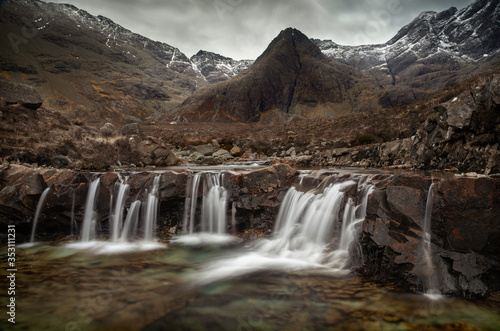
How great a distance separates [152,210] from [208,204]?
79.5 inches

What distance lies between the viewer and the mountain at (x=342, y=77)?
250 ft

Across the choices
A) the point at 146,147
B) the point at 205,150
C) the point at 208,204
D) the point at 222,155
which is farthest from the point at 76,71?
the point at 208,204

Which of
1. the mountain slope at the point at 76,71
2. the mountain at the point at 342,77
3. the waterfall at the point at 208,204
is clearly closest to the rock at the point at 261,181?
the waterfall at the point at 208,204

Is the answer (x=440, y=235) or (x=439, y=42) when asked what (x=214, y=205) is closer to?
(x=440, y=235)

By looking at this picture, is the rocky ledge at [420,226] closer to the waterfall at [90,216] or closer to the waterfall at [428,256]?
the waterfall at [428,256]

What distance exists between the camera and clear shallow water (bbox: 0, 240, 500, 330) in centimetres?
369

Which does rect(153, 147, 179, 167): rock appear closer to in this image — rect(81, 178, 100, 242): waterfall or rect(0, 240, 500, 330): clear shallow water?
rect(81, 178, 100, 242): waterfall

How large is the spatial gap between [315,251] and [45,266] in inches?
274

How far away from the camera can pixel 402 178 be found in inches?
200

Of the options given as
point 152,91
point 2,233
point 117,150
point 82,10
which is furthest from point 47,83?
point 82,10

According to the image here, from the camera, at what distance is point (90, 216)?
8.20 meters

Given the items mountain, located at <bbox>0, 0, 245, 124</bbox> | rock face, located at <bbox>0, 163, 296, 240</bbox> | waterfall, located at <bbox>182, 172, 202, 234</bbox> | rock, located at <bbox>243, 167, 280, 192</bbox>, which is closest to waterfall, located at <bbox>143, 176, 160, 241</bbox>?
rock face, located at <bbox>0, 163, 296, 240</bbox>

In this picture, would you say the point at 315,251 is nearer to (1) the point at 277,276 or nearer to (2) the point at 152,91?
(1) the point at 277,276

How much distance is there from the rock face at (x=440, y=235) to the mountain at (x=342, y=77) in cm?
6670
